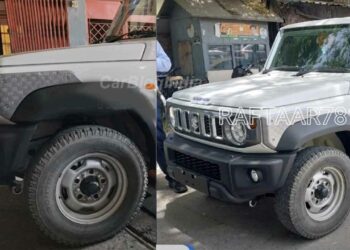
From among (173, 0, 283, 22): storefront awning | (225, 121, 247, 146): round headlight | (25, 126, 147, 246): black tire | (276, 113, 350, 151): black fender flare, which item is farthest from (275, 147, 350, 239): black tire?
(25, 126, 147, 246): black tire

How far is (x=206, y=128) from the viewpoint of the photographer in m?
2.03

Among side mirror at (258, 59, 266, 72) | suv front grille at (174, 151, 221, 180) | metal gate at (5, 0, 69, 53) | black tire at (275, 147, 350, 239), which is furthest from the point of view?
black tire at (275, 147, 350, 239)

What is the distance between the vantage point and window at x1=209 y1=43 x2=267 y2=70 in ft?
4.91

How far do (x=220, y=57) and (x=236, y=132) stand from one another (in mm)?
590

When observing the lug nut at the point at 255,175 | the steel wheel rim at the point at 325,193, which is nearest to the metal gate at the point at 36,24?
the lug nut at the point at 255,175

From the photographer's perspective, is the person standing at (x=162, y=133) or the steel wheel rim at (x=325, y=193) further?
the steel wheel rim at (x=325, y=193)

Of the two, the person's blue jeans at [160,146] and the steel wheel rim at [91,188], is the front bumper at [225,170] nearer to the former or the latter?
the person's blue jeans at [160,146]

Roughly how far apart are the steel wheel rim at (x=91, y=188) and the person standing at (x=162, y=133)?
266mm

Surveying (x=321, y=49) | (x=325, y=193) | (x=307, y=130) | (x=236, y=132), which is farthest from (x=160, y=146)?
(x=325, y=193)

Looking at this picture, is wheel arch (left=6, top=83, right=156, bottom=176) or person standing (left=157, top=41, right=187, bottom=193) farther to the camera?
person standing (left=157, top=41, right=187, bottom=193)

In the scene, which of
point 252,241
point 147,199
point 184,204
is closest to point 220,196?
point 184,204

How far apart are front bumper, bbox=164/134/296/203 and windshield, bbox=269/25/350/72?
57cm

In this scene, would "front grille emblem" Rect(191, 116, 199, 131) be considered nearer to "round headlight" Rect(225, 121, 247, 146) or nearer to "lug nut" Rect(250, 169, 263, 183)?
"round headlight" Rect(225, 121, 247, 146)

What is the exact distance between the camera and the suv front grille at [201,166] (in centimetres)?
198
